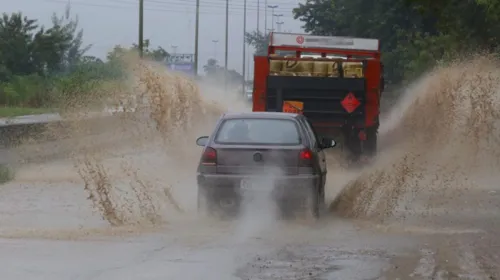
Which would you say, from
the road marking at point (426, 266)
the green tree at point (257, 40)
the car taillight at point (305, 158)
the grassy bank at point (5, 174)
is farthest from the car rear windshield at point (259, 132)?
the green tree at point (257, 40)

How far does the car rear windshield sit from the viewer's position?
13.8 metres

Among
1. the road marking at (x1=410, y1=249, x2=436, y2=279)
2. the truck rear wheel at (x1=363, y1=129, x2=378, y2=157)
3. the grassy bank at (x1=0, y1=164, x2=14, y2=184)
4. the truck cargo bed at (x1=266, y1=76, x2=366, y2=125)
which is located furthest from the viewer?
the truck rear wheel at (x1=363, y1=129, x2=378, y2=157)

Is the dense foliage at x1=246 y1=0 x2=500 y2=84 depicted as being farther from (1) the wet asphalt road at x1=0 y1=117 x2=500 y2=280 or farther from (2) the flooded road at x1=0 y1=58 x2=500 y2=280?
(1) the wet asphalt road at x1=0 y1=117 x2=500 y2=280

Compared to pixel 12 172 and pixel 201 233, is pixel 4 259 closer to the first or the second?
pixel 201 233

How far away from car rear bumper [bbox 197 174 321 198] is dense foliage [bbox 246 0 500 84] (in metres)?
8.09

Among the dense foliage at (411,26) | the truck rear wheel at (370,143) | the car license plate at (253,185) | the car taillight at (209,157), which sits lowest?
the truck rear wheel at (370,143)

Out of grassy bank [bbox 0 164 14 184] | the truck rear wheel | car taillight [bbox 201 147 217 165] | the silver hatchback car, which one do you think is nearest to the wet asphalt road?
the silver hatchback car

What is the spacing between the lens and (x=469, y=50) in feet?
103

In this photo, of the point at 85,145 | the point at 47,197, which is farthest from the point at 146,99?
the point at 47,197

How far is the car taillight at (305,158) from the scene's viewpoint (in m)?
13.6

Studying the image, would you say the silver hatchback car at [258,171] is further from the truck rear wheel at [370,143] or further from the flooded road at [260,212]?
the truck rear wheel at [370,143]

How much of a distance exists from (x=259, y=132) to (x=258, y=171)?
0.70 metres

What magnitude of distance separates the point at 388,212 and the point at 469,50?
57.6 ft

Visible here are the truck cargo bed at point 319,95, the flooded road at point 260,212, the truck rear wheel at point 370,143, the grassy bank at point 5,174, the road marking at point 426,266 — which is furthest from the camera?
the truck rear wheel at point 370,143
